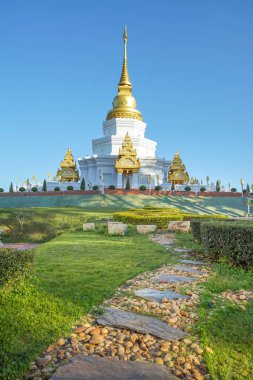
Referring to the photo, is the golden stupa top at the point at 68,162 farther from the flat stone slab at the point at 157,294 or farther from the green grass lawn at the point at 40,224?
the flat stone slab at the point at 157,294

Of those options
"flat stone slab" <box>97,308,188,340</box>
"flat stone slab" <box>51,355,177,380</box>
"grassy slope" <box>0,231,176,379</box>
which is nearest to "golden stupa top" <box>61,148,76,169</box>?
"grassy slope" <box>0,231,176,379</box>

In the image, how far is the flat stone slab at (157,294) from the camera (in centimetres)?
558

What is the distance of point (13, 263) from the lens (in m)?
5.63

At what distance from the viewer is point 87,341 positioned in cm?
403

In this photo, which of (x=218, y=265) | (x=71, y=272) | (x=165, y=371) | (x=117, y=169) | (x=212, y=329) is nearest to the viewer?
(x=165, y=371)

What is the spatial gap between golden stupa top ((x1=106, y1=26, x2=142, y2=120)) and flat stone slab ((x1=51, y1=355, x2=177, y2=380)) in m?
49.9

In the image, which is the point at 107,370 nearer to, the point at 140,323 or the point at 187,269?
the point at 140,323

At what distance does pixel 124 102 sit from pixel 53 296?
50404mm

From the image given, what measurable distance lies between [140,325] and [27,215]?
17.6 metres

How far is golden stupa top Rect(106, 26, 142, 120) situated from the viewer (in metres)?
51.9

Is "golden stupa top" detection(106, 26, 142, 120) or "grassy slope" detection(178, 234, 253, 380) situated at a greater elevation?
"golden stupa top" detection(106, 26, 142, 120)

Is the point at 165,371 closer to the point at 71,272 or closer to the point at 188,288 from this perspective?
the point at 188,288

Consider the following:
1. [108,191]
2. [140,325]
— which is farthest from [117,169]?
[140,325]

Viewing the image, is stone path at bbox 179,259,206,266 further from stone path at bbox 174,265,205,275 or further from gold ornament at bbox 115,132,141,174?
gold ornament at bbox 115,132,141,174
